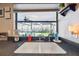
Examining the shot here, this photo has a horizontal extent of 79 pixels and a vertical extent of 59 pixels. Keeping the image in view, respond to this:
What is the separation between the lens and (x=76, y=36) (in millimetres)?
638

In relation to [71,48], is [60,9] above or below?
above

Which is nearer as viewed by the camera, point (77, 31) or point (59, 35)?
point (77, 31)

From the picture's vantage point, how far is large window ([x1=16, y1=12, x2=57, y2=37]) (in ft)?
2.25

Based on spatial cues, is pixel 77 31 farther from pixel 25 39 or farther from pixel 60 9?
pixel 25 39

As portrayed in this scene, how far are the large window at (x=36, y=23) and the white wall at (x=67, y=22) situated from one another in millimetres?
43

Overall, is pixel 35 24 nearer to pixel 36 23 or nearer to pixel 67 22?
pixel 36 23

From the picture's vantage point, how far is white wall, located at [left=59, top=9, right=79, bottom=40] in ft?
2.27

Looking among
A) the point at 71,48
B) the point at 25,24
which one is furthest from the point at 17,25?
the point at 71,48

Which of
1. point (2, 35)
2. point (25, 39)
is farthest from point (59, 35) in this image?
point (2, 35)

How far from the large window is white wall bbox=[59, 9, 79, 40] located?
0.14 ft

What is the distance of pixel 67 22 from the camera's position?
2.37 feet

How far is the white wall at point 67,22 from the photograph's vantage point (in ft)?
2.27

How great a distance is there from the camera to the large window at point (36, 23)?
687 millimetres

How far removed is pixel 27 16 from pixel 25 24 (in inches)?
3.4
